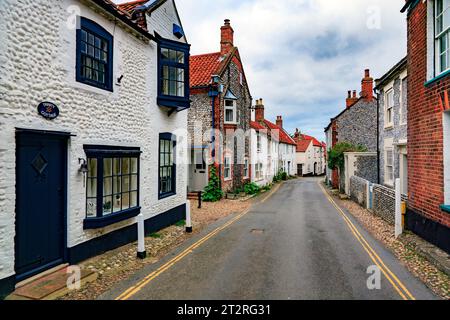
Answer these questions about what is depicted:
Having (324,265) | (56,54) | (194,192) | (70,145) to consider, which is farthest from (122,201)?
(194,192)

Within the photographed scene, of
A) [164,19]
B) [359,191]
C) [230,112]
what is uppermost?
[164,19]

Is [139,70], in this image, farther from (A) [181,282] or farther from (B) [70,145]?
(A) [181,282]

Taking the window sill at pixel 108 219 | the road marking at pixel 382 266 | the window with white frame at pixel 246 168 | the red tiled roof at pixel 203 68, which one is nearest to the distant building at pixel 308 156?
the window with white frame at pixel 246 168

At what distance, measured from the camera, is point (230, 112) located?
839 inches

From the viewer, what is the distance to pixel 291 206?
1731cm

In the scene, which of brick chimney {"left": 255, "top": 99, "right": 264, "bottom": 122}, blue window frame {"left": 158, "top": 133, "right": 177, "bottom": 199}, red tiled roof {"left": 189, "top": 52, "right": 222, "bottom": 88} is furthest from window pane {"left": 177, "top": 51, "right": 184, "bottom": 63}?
brick chimney {"left": 255, "top": 99, "right": 264, "bottom": 122}

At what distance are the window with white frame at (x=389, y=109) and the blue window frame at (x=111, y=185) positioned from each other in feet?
44.6

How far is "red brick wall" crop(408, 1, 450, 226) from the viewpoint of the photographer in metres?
7.74

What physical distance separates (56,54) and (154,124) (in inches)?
175

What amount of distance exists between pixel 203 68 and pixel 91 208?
16.3m

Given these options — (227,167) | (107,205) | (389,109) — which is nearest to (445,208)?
(107,205)

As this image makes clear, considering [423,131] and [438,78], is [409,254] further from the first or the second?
[438,78]

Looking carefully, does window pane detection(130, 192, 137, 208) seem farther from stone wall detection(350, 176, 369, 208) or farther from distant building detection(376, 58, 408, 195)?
stone wall detection(350, 176, 369, 208)

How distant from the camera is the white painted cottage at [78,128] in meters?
5.60
